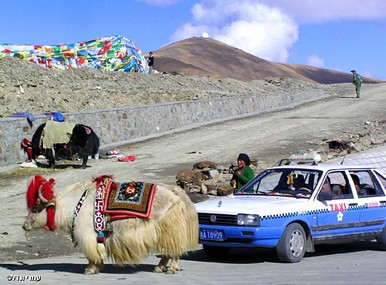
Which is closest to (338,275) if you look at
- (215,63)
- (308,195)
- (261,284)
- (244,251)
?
(261,284)

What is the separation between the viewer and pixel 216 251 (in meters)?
12.3

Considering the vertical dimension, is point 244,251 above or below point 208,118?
below

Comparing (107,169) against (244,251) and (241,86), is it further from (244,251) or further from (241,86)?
(241,86)

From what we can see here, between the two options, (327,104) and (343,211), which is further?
(327,104)

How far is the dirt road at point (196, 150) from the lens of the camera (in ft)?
45.4

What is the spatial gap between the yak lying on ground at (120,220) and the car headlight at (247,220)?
1245 mm

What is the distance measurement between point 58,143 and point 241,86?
101 ft

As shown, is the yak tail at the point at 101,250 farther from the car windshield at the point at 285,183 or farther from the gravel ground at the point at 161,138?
the car windshield at the point at 285,183

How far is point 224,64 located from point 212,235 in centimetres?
6852

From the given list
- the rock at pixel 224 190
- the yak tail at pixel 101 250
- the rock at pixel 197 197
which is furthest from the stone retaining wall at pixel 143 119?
the yak tail at pixel 101 250

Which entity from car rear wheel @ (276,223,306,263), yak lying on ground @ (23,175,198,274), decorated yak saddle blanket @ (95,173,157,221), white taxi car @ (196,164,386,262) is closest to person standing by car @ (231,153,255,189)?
white taxi car @ (196,164,386,262)

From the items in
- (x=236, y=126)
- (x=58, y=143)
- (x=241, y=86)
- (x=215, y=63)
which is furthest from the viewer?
(x=215, y=63)

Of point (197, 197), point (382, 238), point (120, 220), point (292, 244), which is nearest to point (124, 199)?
point (120, 220)

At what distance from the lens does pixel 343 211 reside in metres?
12.5
